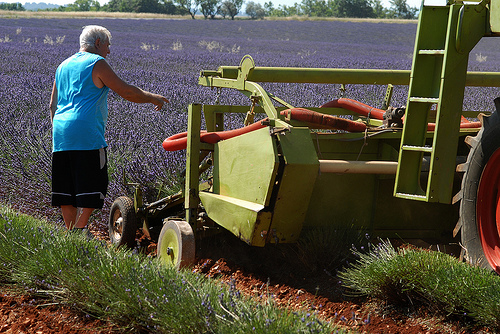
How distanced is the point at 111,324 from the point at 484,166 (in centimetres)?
176

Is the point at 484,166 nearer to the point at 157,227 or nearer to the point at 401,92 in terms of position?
the point at 157,227

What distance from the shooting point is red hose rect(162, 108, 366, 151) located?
10.7ft

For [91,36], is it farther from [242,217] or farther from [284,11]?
[284,11]

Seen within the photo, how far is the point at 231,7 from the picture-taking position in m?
58.6

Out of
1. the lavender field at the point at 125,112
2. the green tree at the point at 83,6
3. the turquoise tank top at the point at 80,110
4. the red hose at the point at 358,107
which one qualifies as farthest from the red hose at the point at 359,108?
the green tree at the point at 83,6

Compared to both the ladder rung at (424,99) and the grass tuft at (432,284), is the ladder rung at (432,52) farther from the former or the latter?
the grass tuft at (432,284)

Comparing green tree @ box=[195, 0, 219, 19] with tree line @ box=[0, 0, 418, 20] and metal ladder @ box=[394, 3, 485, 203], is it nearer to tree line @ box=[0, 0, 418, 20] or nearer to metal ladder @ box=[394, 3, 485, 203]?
tree line @ box=[0, 0, 418, 20]

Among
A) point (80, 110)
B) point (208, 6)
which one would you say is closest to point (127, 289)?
point (80, 110)

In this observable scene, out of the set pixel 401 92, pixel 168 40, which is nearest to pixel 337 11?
pixel 168 40

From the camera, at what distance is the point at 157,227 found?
4234 mm

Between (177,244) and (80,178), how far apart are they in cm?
78

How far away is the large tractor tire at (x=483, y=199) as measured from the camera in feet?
8.78

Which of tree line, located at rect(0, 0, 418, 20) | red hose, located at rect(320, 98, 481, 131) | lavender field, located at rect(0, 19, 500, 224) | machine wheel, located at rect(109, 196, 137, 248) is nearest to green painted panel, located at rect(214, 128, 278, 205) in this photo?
machine wheel, located at rect(109, 196, 137, 248)

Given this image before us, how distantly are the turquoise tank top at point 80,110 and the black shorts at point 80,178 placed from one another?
0.06m
